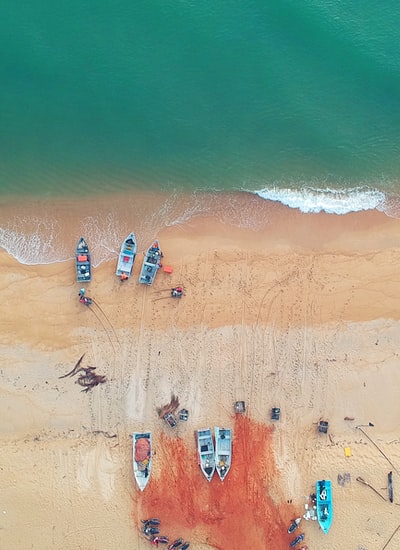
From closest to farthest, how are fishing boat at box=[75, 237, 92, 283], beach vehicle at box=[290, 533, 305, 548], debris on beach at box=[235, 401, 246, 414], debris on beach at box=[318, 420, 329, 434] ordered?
beach vehicle at box=[290, 533, 305, 548]
debris on beach at box=[318, 420, 329, 434]
debris on beach at box=[235, 401, 246, 414]
fishing boat at box=[75, 237, 92, 283]

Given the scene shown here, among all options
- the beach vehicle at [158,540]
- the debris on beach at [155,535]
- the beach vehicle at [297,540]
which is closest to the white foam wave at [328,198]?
the beach vehicle at [297,540]

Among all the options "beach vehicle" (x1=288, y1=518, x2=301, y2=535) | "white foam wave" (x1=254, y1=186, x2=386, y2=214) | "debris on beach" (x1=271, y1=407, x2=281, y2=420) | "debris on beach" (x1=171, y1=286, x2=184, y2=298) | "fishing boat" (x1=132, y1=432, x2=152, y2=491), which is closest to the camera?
"beach vehicle" (x1=288, y1=518, x2=301, y2=535)

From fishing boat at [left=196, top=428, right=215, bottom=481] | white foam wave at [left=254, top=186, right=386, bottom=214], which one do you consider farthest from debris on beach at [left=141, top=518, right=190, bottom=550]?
white foam wave at [left=254, top=186, right=386, bottom=214]

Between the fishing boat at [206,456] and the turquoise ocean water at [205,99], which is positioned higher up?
the turquoise ocean water at [205,99]

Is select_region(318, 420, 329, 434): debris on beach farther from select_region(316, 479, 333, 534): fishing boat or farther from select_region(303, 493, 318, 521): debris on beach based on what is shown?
select_region(303, 493, 318, 521): debris on beach

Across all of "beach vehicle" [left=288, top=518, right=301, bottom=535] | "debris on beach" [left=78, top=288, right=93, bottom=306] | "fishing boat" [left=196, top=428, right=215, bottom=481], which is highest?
"debris on beach" [left=78, top=288, right=93, bottom=306]

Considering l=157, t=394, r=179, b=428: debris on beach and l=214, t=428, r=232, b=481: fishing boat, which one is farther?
l=157, t=394, r=179, b=428: debris on beach

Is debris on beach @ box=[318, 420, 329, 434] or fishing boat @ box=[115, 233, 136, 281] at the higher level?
fishing boat @ box=[115, 233, 136, 281]

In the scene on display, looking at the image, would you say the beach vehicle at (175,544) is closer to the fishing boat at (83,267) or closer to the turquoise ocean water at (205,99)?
the fishing boat at (83,267)
